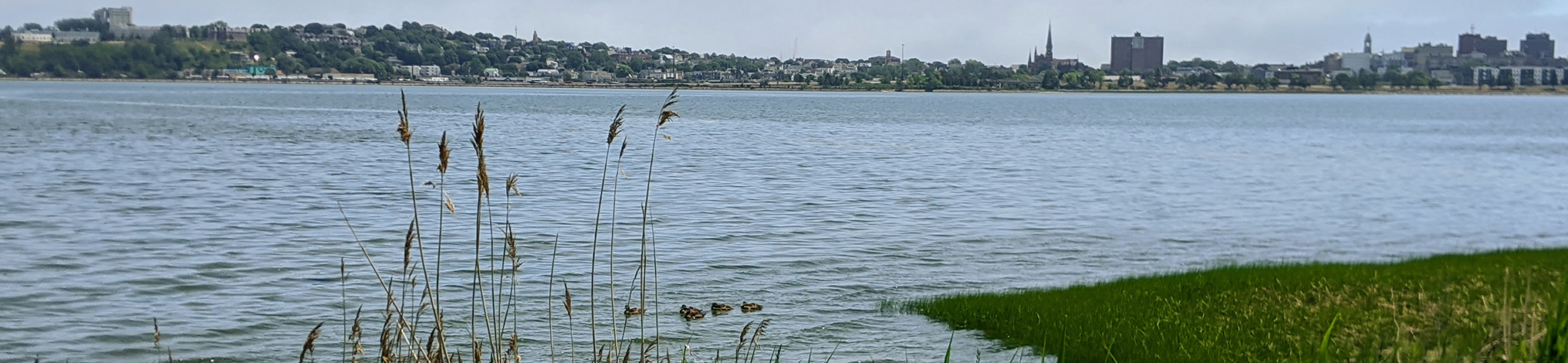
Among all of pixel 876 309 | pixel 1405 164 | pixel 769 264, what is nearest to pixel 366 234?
pixel 769 264

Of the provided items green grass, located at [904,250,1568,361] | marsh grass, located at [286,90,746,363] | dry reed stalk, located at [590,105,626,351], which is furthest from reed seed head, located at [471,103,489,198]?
green grass, located at [904,250,1568,361]

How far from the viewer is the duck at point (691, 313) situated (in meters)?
16.0

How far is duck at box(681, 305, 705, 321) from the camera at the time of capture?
16.0 metres

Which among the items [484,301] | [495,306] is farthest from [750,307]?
[484,301]

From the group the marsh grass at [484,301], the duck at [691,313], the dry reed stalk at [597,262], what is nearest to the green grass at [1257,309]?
the duck at [691,313]

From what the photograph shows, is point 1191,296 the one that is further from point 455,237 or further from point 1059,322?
point 455,237

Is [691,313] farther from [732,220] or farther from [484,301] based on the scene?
[732,220]

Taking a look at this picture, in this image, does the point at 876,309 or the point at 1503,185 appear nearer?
the point at 876,309

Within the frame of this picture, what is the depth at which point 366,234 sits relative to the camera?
24391 millimetres

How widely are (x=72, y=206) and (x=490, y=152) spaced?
29.2 m

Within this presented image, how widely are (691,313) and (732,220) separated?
1210 centimetres

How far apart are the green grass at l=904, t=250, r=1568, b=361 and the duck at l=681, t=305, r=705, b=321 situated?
8.57 ft

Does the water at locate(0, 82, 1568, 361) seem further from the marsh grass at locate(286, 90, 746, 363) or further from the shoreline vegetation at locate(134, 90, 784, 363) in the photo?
the marsh grass at locate(286, 90, 746, 363)

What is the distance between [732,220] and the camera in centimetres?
2819
